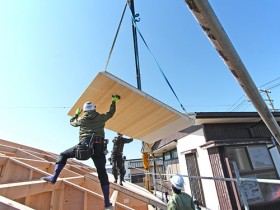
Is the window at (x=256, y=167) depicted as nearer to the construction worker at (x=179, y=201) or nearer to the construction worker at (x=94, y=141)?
the construction worker at (x=179, y=201)

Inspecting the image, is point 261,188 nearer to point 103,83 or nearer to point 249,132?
point 249,132

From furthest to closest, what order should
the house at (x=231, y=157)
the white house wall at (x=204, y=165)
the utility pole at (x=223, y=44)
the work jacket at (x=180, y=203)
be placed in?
the white house wall at (x=204, y=165) → the house at (x=231, y=157) → the work jacket at (x=180, y=203) → the utility pole at (x=223, y=44)

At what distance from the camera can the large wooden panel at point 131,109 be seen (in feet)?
10.8

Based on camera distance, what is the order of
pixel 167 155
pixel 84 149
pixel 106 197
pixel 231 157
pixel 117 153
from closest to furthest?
1. pixel 106 197
2. pixel 84 149
3. pixel 117 153
4. pixel 231 157
5. pixel 167 155

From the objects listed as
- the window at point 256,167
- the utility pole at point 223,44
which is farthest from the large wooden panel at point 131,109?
the window at point 256,167

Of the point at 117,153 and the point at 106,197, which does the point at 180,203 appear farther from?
the point at 117,153

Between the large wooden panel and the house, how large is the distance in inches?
155

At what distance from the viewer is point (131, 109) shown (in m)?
3.99

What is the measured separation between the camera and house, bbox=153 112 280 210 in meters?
7.49

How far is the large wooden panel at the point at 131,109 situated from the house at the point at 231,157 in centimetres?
393

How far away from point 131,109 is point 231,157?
606cm

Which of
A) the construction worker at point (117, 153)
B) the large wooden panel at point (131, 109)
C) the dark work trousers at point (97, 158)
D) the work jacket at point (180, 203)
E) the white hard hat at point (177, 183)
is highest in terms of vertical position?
the large wooden panel at point (131, 109)

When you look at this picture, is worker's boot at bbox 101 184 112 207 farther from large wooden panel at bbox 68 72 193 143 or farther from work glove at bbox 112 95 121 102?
large wooden panel at bbox 68 72 193 143

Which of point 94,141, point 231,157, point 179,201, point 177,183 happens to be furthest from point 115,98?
point 231,157
